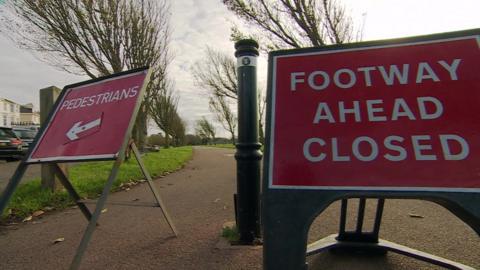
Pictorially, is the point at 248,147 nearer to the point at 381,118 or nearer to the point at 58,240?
the point at 381,118

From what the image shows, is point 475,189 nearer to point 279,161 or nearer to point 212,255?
point 279,161

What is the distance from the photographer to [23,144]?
15516 mm

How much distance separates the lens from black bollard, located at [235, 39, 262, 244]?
9.62 feet

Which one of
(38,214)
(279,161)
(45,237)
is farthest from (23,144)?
(279,161)

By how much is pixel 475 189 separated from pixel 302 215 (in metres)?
0.80

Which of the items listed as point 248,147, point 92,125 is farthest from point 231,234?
point 92,125

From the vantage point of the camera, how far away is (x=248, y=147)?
115 inches

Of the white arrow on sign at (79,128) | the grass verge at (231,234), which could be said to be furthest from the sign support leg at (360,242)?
the white arrow on sign at (79,128)

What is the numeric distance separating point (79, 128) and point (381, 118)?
231 cm

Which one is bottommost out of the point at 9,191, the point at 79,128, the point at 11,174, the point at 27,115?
the point at 11,174

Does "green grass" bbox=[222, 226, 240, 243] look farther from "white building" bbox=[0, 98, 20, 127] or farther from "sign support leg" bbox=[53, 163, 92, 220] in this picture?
"white building" bbox=[0, 98, 20, 127]

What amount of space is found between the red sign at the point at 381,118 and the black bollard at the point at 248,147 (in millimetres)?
927

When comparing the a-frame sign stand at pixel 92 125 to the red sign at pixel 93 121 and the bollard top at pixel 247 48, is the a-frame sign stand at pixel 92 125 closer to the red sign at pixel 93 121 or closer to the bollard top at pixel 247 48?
the red sign at pixel 93 121

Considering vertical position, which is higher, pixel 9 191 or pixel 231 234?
pixel 9 191
